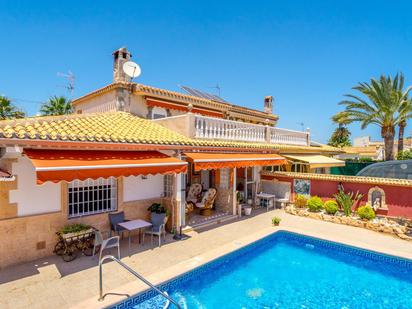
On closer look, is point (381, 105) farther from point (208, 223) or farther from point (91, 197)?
point (91, 197)

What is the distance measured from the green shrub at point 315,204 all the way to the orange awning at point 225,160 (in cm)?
561

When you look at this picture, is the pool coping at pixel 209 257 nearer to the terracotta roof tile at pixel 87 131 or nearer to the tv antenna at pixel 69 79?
the terracotta roof tile at pixel 87 131

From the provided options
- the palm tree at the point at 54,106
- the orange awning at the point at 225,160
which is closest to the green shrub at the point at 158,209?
the orange awning at the point at 225,160

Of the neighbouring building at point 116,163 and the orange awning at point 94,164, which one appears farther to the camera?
the neighbouring building at point 116,163

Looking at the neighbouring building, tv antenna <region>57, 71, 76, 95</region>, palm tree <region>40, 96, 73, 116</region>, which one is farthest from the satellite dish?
palm tree <region>40, 96, 73, 116</region>

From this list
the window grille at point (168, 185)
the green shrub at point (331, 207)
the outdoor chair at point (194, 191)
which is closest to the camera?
the window grille at point (168, 185)

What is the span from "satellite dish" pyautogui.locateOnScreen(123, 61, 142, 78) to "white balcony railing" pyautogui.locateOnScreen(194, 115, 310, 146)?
35.1 ft

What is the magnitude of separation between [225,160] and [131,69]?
15.7m

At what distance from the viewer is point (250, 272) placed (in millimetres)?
15836

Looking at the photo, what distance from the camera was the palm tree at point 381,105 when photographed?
44.8m

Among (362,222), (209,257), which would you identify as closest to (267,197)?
(362,222)

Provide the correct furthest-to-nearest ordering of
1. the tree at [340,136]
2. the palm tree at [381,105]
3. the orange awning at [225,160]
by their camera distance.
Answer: the tree at [340,136], the palm tree at [381,105], the orange awning at [225,160]

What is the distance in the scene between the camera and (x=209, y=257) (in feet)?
52.0

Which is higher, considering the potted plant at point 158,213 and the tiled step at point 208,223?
the potted plant at point 158,213
